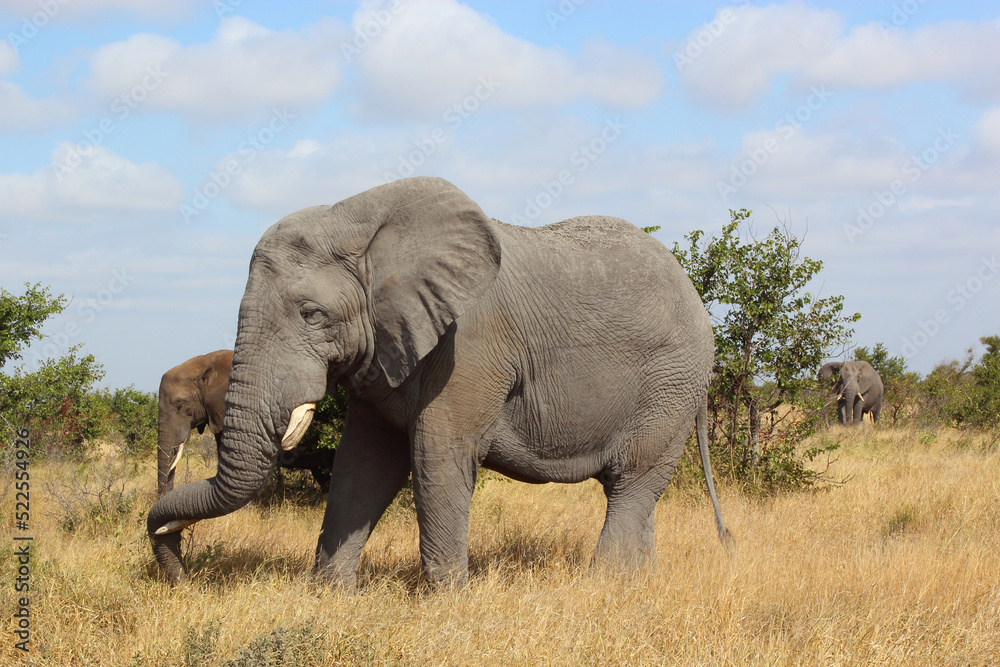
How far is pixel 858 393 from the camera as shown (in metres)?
25.7

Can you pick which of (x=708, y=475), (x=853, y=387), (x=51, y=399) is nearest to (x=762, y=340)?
(x=708, y=475)

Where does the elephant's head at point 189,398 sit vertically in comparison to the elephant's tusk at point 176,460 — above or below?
above

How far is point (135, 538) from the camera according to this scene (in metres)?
6.82

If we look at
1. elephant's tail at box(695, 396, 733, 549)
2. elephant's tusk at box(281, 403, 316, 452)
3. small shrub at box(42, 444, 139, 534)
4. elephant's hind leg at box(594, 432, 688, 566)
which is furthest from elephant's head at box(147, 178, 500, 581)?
small shrub at box(42, 444, 139, 534)

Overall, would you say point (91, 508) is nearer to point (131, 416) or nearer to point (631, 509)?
point (631, 509)

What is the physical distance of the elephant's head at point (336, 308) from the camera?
4.95 metres

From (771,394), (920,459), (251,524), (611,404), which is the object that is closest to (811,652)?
(611,404)

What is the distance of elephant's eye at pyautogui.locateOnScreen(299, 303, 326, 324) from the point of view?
16.4 ft

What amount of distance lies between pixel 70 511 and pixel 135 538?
5.37ft

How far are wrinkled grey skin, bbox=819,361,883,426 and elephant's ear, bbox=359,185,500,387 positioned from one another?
69.8ft

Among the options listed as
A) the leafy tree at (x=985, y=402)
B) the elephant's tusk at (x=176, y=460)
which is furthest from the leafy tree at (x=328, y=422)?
the leafy tree at (x=985, y=402)

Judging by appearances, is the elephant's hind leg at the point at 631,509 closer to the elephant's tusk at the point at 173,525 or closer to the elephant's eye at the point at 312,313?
the elephant's eye at the point at 312,313

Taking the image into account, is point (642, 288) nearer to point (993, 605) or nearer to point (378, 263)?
point (378, 263)

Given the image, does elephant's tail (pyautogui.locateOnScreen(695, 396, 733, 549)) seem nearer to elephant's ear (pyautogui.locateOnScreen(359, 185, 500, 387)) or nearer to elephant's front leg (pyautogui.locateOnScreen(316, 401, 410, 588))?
elephant's front leg (pyautogui.locateOnScreen(316, 401, 410, 588))
